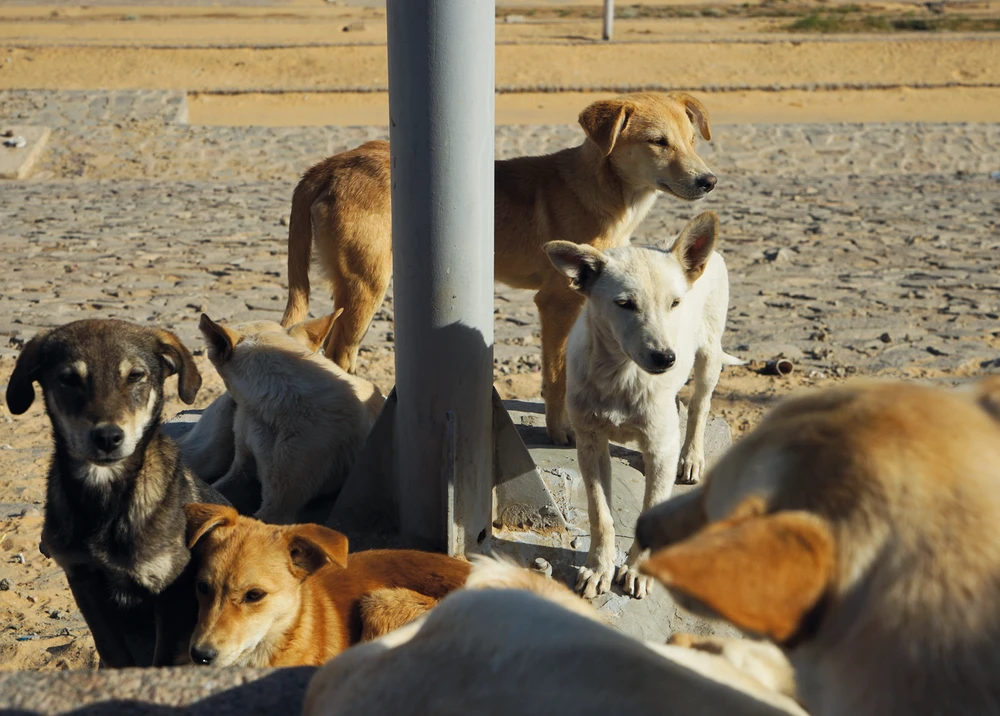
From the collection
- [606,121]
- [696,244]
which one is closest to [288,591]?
[696,244]

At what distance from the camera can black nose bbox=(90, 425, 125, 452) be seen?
3.62 m

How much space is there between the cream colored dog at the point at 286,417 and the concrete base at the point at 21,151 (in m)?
10.7

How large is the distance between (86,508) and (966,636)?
3.27m

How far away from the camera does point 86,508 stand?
3.82 metres

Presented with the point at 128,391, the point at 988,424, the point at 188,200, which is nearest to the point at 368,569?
the point at 128,391

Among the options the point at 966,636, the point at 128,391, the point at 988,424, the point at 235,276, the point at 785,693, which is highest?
the point at 988,424

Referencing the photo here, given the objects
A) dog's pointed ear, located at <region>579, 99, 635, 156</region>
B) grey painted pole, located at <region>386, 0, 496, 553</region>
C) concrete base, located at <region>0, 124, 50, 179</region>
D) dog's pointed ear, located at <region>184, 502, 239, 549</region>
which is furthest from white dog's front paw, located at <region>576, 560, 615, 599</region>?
concrete base, located at <region>0, 124, 50, 179</region>

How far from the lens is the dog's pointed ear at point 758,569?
1453 mm

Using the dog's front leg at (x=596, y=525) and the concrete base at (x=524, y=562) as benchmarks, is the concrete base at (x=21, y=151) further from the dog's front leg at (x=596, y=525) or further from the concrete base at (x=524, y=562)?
the dog's front leg at (x=596, y=525)

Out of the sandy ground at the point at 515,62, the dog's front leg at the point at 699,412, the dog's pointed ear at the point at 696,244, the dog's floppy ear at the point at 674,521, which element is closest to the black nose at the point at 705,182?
the dog's front leg at the point at 699,412

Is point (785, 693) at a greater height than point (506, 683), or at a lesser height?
lesser

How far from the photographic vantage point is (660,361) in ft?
14.4

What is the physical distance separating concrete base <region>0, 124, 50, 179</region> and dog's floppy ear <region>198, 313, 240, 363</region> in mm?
10793

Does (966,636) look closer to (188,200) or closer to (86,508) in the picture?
(86,508)
